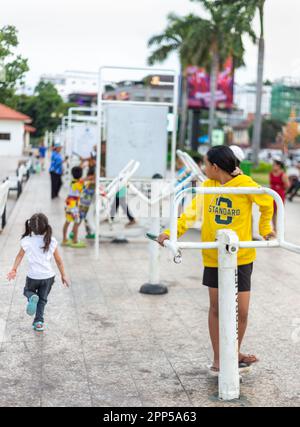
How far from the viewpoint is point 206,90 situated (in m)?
61.5

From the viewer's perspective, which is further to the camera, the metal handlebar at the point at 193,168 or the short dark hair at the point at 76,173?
the metal handlebar at the point at 193,168

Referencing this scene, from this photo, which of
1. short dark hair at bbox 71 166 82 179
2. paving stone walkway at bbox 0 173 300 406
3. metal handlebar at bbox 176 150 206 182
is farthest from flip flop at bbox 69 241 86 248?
metal handlebar at bbox 176 150 206 182

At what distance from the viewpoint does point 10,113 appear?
1050cm

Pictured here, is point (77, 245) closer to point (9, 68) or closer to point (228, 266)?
point (9, 68)

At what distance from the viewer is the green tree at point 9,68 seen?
27.4 feet

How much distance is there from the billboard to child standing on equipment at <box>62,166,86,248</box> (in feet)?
151

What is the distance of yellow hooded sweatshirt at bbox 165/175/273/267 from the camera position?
501 centimetres

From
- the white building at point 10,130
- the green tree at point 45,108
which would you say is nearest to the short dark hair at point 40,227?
the white building at point 10,130

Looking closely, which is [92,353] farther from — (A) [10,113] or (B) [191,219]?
(A) [10,113]

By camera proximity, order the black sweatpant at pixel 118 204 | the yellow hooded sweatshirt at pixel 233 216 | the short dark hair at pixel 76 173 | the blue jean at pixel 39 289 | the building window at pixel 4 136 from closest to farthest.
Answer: the yellow hooded sweatshirt at pixel 233 216
the blue jean at pixel 39 289
the building window at pixel 4 136
the short dark hair at pixel 76 173
the black sweatpant at pixel 118 204

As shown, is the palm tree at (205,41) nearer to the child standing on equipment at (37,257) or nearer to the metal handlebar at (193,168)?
the metal handlebar at (193,168)

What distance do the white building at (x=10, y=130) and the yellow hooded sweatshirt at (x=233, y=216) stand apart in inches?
201

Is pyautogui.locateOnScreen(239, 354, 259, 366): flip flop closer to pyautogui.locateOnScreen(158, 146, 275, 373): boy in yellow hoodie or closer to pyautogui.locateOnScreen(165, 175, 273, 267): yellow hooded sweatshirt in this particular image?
pyautogui.locateOnScreen(158, 146, 275, 373): boy in yellow hoodie

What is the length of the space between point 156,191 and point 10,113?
2359 millimetres
